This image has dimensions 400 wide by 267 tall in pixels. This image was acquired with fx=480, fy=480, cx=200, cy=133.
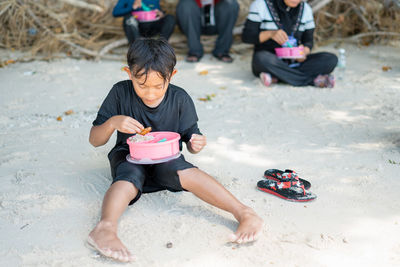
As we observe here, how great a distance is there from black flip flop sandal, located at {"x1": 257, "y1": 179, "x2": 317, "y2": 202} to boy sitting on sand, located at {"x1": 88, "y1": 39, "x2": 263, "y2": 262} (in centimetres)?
33

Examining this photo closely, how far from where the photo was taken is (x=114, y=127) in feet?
7.16

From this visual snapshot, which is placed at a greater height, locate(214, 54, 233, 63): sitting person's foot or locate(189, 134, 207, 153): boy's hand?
locate(189, 134, 207, 153): boy's hand

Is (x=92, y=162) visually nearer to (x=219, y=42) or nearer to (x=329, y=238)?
(x=329, y=238)

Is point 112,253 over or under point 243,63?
over

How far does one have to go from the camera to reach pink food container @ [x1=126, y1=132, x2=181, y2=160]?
84.8 inches

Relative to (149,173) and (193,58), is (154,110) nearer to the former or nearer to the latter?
(149,173)

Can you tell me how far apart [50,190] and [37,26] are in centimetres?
360

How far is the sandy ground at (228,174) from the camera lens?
1931mm

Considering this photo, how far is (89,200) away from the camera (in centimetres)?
235

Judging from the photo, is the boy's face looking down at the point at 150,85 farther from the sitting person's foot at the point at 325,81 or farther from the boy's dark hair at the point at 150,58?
the sitting person's foot at the point at 325,81

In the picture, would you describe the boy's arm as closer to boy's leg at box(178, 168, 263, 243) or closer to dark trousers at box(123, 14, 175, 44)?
boy's leg at box(178, 168, 263, 243)

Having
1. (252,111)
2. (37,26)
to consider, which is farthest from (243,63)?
(37,26)

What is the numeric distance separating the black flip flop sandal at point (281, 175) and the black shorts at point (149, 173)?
514 mm

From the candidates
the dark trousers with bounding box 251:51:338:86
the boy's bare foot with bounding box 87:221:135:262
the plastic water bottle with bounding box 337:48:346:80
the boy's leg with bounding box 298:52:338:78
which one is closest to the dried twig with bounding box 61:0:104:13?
the dark trousers with bounding box 251:51:338:86
